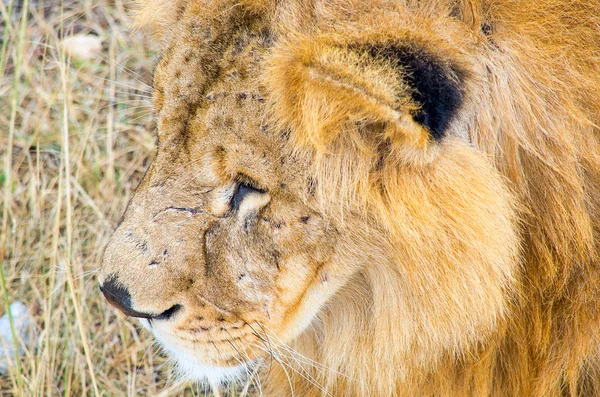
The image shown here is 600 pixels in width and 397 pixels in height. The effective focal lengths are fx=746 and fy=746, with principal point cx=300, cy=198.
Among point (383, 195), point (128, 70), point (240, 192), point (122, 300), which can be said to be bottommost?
point (128, 70)

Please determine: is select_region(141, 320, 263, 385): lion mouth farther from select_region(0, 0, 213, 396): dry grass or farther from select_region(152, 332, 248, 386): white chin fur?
select_region(0, 0, 213, 396): dry grass

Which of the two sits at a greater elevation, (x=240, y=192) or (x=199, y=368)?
(x=240, y=192)

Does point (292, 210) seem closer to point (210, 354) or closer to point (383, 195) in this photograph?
point (383, 195)

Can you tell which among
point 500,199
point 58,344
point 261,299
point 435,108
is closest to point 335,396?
point 261,299

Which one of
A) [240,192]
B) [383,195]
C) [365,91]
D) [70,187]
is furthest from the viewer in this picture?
[70,187]

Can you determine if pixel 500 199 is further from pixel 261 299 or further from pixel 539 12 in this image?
pixel 261 299

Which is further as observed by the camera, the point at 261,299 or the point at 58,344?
the point at 58,344

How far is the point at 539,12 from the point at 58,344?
2.52m

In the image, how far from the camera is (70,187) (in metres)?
3.43

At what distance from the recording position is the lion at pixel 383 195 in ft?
5.55

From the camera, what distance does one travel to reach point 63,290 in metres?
3.35

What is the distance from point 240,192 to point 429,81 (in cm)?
61

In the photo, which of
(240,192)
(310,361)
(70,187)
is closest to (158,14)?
(240,192)

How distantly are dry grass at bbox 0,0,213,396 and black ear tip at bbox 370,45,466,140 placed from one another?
5.82ft
